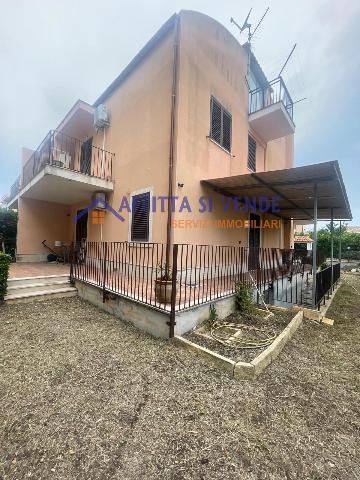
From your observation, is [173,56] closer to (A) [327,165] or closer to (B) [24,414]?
(A) [327,165]

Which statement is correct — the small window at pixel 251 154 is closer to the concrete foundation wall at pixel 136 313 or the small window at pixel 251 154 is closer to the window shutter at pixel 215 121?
the window shutter at pixel 215 121

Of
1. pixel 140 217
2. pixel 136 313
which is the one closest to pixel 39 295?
pixel 136 313

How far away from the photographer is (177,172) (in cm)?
650

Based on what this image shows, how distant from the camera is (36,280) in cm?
656

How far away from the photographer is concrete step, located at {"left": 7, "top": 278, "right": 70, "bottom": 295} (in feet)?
19.3

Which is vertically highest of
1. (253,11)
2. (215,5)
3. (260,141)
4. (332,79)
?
(253,11)

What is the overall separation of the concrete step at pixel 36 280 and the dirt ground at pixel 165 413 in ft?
8.68

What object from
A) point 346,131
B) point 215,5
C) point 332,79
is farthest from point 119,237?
point 346,131

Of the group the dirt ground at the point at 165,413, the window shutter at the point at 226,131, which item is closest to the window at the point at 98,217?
the window shutter at the point at 226,131

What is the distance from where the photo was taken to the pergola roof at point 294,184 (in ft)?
17.4

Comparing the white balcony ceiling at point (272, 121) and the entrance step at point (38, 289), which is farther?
the white balcony ceiling at point (272, 121)

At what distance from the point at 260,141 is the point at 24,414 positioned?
12.9 metres

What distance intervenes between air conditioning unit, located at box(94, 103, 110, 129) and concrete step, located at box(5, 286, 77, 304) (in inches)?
271

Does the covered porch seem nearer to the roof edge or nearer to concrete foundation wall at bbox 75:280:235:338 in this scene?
concrete foundation wall at bbox 75:280:235:338
